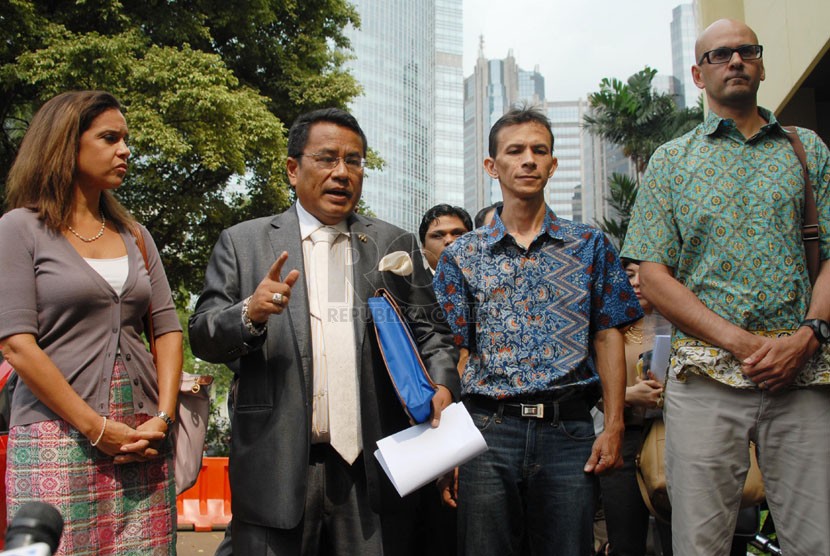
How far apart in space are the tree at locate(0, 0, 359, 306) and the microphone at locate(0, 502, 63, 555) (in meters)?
11.5

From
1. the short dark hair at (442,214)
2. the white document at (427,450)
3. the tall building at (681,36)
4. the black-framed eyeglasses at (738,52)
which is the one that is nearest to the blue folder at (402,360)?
the white document at (427,450)

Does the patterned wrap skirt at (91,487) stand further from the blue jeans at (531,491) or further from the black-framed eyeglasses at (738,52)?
the black-framed eyeglasses at (738,52)

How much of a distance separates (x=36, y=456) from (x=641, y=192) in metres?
2.53

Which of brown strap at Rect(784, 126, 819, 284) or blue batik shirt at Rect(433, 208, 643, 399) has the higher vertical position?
brown strap at Rect(784, 126, 819, 284)

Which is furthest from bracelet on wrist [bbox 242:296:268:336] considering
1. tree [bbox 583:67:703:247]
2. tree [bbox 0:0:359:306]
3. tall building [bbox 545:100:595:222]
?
tall building [bbox 545:100:595:222]

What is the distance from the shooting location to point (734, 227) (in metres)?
2.76

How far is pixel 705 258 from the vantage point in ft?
9.20

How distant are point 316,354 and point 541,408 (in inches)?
35.7

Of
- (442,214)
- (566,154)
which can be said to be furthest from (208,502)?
(566,154)

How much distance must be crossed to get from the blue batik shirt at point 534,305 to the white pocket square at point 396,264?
31cm

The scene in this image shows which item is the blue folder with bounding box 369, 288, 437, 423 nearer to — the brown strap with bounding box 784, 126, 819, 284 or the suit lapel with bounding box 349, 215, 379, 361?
the suit lapel with bounding box 349, 215, 379, 361

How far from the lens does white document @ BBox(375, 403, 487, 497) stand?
2596mm

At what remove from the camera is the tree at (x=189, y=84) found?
1176 cm

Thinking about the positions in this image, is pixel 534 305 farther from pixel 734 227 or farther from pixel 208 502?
pixel 208 502
